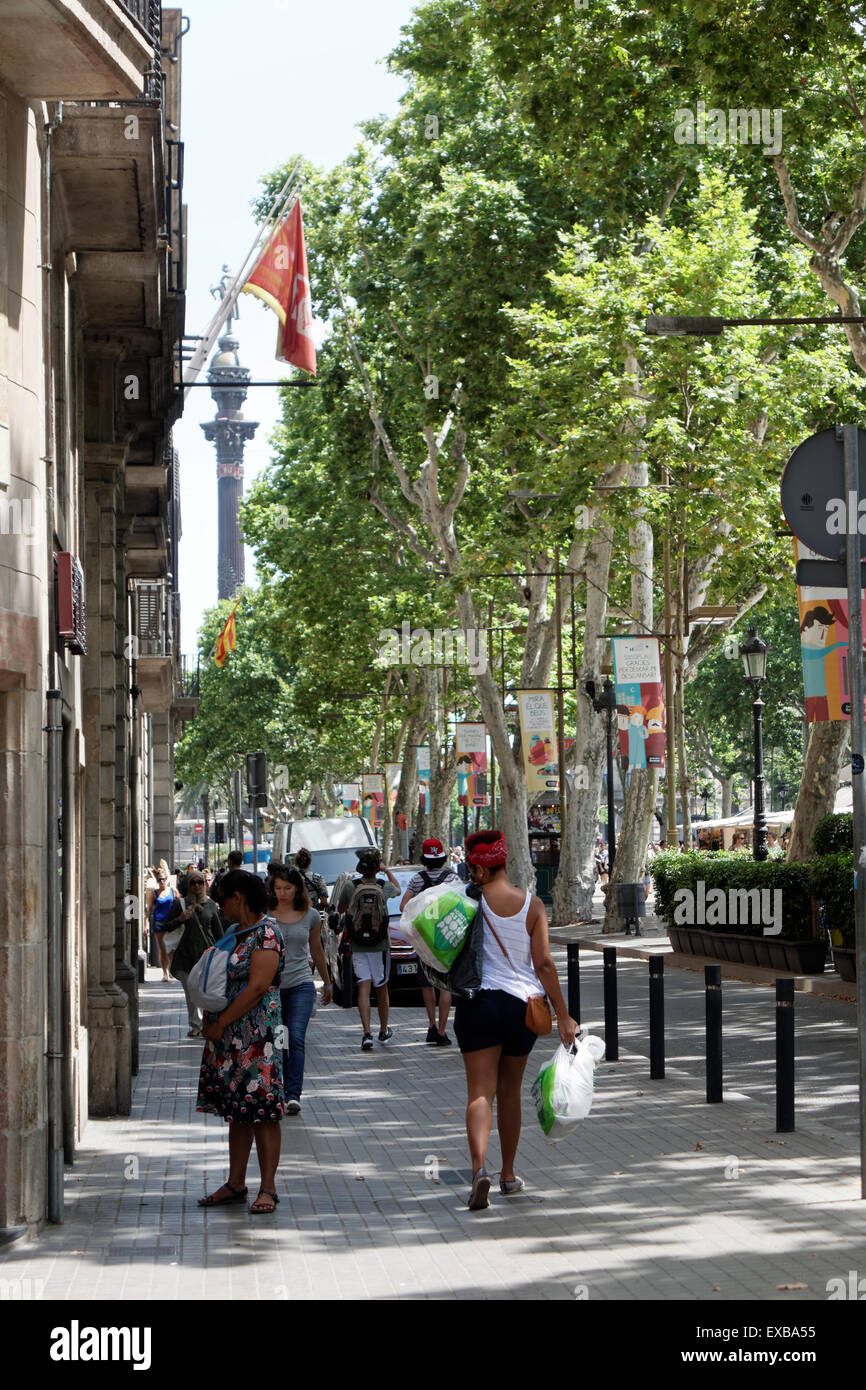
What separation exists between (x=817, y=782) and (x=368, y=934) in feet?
36.7

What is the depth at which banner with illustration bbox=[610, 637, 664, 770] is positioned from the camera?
90.4ft

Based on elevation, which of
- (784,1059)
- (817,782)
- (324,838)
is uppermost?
(817,782)

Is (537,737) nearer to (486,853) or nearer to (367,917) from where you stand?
(367,917)

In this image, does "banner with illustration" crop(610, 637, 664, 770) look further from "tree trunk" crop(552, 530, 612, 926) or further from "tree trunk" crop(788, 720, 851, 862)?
"tree trunk" crop(552, 530, 612, 926)

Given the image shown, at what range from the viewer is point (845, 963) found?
19422 millimetres

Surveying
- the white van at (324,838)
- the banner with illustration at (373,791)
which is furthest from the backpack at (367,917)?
the banner with illustration at (373,791)

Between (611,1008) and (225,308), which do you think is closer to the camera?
(611,1008)

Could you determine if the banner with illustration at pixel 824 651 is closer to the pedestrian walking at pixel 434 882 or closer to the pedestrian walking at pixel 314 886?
the pedestrian walking at pixel 434 882

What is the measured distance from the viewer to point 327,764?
83.7 metres

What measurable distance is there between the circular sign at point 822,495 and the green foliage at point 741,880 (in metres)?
12.7

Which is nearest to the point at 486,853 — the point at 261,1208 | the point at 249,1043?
the point at 249,1043

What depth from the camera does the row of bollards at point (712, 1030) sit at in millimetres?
10523

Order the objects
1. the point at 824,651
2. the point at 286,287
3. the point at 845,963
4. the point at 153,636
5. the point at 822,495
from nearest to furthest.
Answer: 1. the point at 822,495
2. the point at 286,287
3. the point at 824,651
4. the point at 845,963
5. the point at 153,636

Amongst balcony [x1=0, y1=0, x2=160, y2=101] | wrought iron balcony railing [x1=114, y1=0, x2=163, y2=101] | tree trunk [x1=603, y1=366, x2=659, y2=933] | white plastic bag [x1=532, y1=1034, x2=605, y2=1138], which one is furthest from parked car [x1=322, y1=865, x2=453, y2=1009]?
balcony [x1=0, y1=0, x2=160, y2=101]
